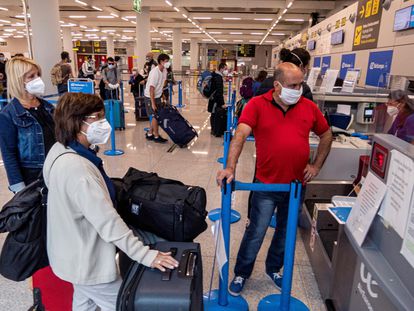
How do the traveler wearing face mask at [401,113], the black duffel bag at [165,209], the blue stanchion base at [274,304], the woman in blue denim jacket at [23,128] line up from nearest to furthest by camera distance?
the black duffel bag at [165,209] → the woman in blue denim jacket at [23,128] → the blue stanchion base at [274,304] → the traveler wearing face mask at [401,113]

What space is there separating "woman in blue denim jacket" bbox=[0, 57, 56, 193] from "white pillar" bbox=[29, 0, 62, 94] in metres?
7.14

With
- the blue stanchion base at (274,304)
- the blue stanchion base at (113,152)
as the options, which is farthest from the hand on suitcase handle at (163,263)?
the blue stanchion base at (113,152)

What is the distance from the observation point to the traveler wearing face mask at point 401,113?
9.50ft

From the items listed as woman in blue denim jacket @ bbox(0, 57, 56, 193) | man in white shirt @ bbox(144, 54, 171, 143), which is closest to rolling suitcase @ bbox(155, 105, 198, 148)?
man in white shirt @ bbox(144, 54, 171, 143)

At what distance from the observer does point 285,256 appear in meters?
2.04

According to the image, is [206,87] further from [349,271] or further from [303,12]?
[303,12]

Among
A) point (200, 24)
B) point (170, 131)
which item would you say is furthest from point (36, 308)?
point (200, 24)

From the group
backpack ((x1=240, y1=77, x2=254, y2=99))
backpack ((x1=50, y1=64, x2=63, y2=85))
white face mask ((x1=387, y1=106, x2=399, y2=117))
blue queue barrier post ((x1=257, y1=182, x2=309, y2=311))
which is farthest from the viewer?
backpack ((x1=240, y1=77, x2=254, y2=99))

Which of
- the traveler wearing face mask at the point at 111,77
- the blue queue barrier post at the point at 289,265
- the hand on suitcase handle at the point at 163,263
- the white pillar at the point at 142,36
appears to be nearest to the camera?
the hand on suitcase handle at the point at 163,263

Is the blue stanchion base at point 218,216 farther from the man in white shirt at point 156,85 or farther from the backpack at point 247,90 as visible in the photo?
the backpack at point 247,90

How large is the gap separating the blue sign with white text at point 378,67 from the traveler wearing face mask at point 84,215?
19.6 feet

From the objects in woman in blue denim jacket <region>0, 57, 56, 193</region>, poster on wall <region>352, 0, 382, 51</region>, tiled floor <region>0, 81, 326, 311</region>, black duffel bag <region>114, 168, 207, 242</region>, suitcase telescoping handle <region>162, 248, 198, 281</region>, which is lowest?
tiled floor <region>0, 81, 326, 311</region>

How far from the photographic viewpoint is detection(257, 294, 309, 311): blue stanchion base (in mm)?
2318

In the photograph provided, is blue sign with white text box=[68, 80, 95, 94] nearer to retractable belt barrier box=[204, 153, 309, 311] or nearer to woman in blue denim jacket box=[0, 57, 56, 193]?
woman in blue denim jacket box=[0, 57, 56, 193]
